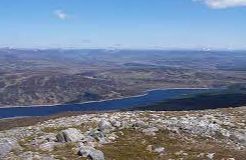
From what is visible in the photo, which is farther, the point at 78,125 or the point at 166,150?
the point at 78,125

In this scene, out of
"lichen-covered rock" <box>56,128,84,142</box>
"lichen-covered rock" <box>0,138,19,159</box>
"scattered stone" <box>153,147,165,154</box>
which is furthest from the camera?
"lichen-covered rock" <box>56,128,84,142</box>

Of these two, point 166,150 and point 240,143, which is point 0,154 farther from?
point 240,143

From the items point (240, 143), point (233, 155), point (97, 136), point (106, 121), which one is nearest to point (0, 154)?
point (97, 136)

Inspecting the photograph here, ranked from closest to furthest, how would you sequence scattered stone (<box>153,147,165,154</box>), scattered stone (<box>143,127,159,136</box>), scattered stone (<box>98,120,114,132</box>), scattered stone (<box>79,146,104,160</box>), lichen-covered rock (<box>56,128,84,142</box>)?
scattered stone (<box>79,146,104,160</box>), scattered stone (<box>153,147,165,154</box>), lichen-covered rock (<box>56,128,84,142</box>), scattered stone (<box>143,127,159,136</box>), scattered stone (<box>98,120,114,132</box>)

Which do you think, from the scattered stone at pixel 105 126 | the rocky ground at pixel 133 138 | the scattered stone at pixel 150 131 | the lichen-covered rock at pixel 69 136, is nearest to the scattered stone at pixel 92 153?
the rocky ground at pixel 133 138

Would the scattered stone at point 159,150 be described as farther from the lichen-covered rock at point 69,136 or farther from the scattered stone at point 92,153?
the lichen-covered rock at point 69,136

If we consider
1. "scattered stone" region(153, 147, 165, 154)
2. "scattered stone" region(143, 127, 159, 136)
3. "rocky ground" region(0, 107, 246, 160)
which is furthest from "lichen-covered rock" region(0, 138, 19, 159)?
"scattered stone" region(153, 147, 165, 154)

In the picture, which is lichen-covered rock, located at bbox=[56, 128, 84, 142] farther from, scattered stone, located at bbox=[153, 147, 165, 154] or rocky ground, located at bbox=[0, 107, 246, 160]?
scattered stone, located at bbox=[153, 147, 165, 154]

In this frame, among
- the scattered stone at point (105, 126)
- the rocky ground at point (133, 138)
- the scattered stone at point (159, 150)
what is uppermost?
the scattered stone at point (105, 126)
